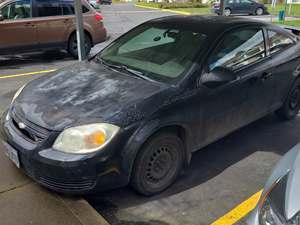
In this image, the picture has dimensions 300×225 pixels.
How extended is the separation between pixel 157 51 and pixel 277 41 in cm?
175

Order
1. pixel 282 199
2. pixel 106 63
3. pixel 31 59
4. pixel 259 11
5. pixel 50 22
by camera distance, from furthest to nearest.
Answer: pixel 259 11 → pixel 31 59 → pixel 50 22 → pixel 106 63 → pixel 282 199

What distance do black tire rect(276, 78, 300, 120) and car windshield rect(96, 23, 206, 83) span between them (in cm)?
193

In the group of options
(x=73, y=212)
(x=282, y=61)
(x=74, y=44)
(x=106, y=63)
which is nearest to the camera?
(x=73, y=212)

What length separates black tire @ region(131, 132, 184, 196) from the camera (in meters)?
3.05

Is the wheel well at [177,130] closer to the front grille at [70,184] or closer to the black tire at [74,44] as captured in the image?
the front grille at [70,184]

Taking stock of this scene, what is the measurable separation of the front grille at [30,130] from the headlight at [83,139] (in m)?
0.15

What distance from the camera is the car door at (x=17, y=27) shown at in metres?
8.25

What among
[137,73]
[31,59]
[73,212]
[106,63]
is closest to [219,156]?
[137,73]

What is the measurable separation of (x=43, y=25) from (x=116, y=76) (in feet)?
19.2

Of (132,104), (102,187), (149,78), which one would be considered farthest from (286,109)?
(102,187)

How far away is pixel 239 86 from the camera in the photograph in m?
3.81

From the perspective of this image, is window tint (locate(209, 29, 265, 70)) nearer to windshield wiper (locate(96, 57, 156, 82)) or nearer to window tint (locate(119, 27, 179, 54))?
window tint (locate(119, 27, 179, 54))

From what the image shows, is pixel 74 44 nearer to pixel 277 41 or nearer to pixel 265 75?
pixel 277 41

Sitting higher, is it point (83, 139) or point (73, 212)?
point (83, 139)
